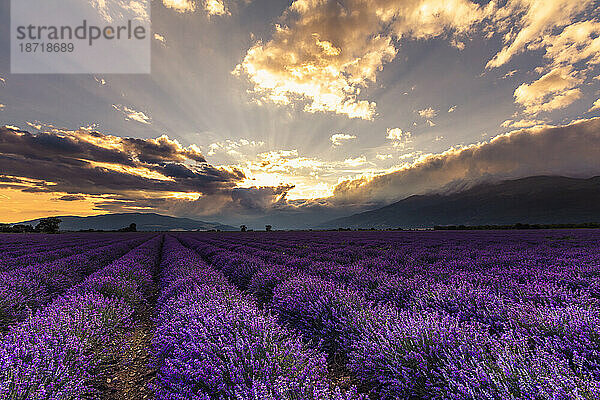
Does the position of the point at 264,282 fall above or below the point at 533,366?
below

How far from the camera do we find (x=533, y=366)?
177 cm

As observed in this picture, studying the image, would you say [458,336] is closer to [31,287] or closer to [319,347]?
[319,347]

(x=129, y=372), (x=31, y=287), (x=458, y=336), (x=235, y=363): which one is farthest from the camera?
(x=31, y=287)

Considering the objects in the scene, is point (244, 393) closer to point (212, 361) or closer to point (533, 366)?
point (212, 361)

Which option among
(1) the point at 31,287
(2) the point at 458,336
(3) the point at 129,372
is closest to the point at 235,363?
(3) the point at 129,372

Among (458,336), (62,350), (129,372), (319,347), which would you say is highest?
(458,336)

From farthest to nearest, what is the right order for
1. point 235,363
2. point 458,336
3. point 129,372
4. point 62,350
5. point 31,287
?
1. point 31,287
2. point 129,372
3. point 62,350
4. point 458,336
5. point 235,363

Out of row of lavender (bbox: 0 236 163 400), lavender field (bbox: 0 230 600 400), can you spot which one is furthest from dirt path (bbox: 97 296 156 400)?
row of lavender (bbox: 0 236 163 400)

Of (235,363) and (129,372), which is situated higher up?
(235,363)

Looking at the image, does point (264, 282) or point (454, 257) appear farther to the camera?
point (454, 257)

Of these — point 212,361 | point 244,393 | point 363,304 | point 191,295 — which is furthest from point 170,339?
point 363,304

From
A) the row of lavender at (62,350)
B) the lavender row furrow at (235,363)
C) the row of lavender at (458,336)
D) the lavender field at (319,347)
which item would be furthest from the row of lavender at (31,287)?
the row of lavender at (458,336)

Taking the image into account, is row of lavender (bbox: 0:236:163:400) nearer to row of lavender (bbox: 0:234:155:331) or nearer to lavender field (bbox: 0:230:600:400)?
lavender field (bbox: 0:230:600:400)

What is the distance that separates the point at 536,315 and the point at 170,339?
425 cm
